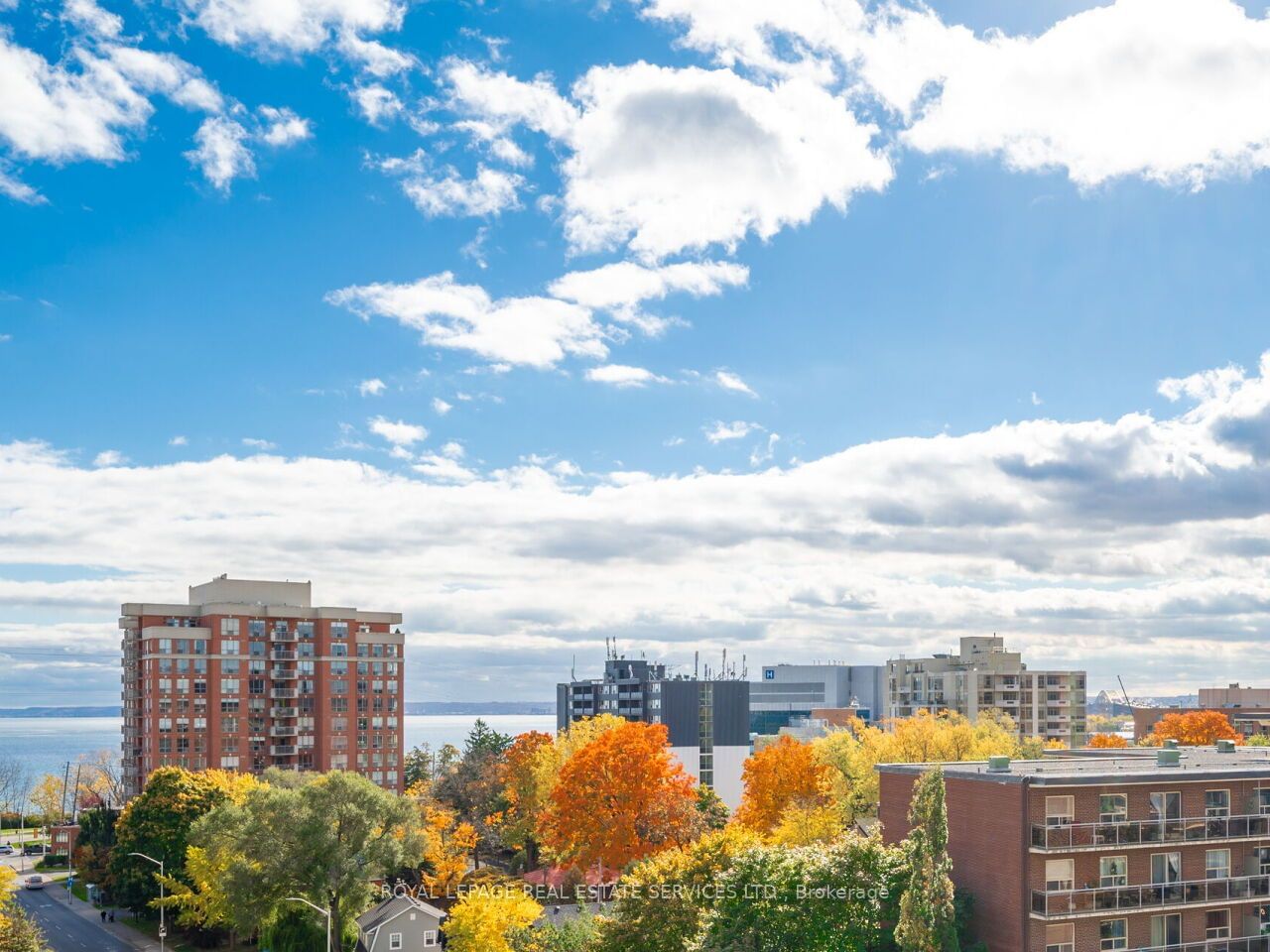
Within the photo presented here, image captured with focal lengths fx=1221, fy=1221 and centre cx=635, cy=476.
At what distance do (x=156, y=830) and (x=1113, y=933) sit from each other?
220ft

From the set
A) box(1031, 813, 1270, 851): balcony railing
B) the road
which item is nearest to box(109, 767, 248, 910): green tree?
the road

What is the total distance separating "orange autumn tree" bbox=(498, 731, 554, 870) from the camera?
326ft

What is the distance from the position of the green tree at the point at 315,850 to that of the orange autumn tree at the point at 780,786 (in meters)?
25.6

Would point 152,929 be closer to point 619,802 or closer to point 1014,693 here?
point 619,802

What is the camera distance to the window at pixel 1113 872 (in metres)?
52.9

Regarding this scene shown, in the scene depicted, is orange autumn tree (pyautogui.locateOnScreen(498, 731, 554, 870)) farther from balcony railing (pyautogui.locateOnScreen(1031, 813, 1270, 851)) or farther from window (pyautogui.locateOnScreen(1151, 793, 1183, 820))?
window (pyautogui.locateOnScreen(1151, 793, 1183, 820))

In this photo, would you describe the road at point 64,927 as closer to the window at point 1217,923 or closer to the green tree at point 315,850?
the green tree at point 315,850

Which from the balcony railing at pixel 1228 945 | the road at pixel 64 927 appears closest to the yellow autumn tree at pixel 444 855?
the road at pixel 64 927

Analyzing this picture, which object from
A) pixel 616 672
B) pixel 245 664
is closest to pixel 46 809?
pixel 245 664

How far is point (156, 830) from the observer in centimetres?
8938

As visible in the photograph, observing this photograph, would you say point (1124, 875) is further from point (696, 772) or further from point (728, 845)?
Answer: point (696, 772)

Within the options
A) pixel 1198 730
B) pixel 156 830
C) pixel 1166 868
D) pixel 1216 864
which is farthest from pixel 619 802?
pixel 1198 730

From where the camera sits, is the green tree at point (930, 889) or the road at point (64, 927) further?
the road at point (64, 927)

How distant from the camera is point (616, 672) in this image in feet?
548
